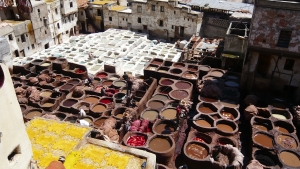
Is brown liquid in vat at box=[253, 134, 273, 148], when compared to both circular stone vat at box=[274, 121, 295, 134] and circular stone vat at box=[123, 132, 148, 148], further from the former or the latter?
circular stone vat at box=[123, 132, 148, 148]

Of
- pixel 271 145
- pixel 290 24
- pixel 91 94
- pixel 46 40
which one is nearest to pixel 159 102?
pixel 91 94

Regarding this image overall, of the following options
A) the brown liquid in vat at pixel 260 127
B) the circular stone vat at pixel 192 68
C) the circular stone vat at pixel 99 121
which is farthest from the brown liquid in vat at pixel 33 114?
the brown liquid in vat at pixel 260 127

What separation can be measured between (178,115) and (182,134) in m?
1.79

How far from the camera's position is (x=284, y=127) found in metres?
20.5

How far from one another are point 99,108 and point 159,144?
307 inches

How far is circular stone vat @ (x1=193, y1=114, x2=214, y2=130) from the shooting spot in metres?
20.0

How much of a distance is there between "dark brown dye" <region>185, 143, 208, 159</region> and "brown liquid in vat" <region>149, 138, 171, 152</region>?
4.63ft

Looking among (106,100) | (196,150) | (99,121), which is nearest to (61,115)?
(99,121)

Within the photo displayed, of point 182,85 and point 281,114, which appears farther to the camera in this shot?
point 182,85

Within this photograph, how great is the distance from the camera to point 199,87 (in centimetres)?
2525

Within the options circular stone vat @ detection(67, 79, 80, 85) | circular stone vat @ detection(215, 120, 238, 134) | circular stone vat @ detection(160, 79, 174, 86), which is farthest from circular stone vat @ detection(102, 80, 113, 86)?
circular stone vat @ detection(215, 120, 238, 134)

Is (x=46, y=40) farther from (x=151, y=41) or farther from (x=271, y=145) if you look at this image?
(x=271, y=145)

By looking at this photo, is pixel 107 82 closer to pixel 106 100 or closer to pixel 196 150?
pixel 106 100

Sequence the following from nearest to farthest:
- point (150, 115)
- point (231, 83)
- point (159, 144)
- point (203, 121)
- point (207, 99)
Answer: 1. point (159, 144)
2. point (203, 121)
3. point (150, 115)
4. point (207, 99)
5. point (231, 83)
